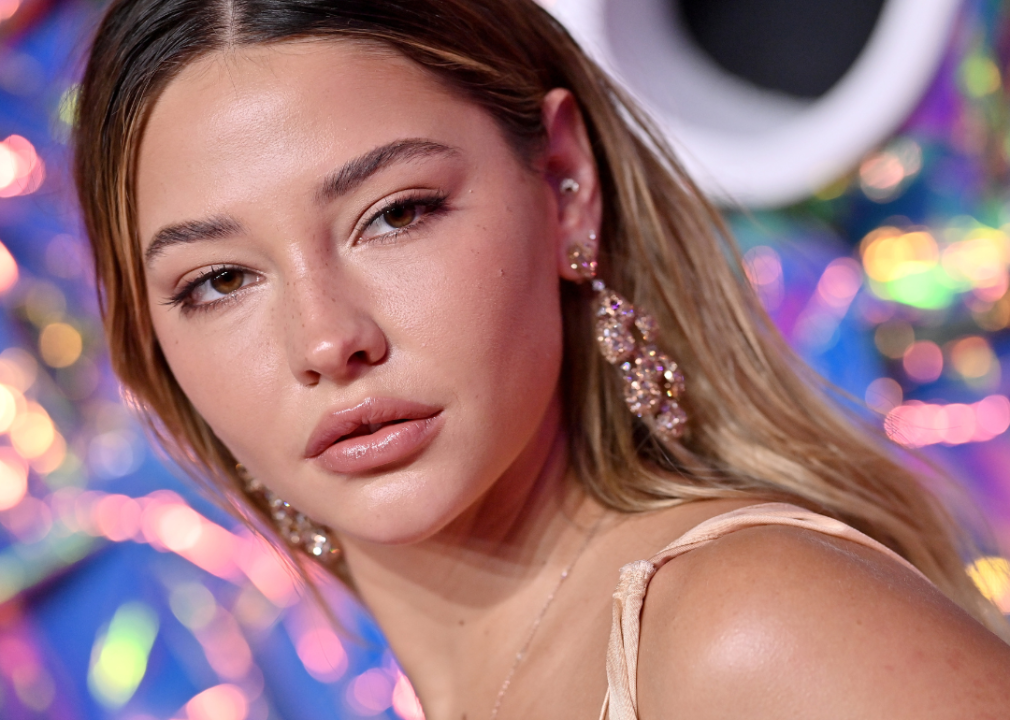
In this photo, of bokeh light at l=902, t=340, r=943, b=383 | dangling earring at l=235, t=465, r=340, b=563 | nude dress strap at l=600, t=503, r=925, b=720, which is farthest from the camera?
bokeh light at l=902, t=340, r=943, b=383

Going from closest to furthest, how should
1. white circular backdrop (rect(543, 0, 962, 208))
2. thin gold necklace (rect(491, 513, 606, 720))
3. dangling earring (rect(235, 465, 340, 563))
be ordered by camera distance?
thin gold necklace (rect(491, 513, 606, 720))
dangling earring (rect(235, 465, 340, 563))
white circular backdrop (rect(543, 0, 962, 208))

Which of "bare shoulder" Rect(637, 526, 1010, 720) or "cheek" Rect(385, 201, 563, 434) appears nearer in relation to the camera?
"bare shoulder" Rect(637, 526, 1010, 720)

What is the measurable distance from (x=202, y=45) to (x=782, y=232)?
4.74 feet

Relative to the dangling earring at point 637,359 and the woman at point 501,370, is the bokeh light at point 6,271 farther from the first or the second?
the dangling earring at point 637,359

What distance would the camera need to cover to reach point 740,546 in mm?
728

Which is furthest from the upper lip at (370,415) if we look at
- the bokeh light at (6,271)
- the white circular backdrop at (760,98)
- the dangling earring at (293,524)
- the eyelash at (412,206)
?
the bokeh light at (6,271)

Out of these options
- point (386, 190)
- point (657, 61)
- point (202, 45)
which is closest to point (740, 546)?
point (386, 190)

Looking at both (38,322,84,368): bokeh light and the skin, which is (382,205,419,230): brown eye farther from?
(38,322,84,368): bokeh light

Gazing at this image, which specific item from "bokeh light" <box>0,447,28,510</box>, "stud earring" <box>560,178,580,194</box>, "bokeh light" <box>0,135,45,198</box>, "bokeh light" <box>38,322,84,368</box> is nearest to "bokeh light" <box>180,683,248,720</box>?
"bokeh light" <box>0,447,28,510</box>

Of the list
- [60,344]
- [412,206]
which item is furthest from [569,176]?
[60,344]

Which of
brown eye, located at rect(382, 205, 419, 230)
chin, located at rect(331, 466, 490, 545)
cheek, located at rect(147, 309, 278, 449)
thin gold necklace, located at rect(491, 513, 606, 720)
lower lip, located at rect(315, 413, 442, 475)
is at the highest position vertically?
brown eye, located at rect(382, 205, 419, 230)

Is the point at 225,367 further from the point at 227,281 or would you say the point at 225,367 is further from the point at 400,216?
the point at 400,216

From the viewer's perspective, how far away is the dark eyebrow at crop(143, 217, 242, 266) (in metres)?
0.87

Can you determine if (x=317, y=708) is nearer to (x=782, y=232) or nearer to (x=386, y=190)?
(x=782, y=232)
